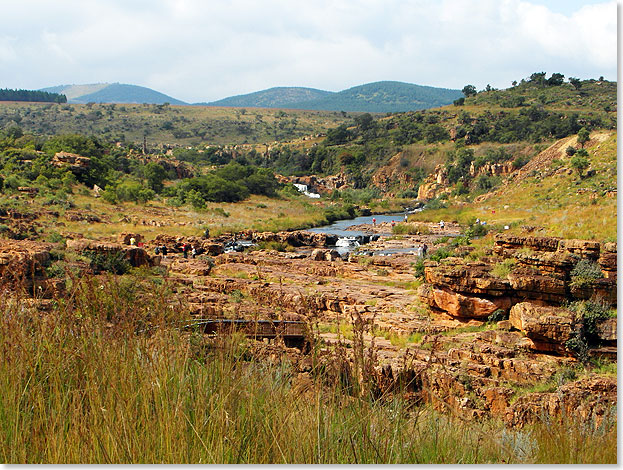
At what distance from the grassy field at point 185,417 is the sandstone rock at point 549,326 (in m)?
6.44

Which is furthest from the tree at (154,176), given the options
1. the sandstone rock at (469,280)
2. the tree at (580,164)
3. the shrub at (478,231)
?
the sandstone rock at (469,280)

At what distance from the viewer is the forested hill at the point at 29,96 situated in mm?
112338

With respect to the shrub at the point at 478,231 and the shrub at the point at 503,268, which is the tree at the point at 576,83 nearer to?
the shrub at the point at 478,231

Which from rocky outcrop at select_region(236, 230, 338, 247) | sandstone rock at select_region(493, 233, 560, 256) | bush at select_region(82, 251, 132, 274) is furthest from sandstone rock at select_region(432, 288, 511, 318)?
rocky outcrop at select_region(236, 230, 338, 247)

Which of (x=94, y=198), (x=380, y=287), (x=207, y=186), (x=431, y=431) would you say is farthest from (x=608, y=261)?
(x=207, y=186)

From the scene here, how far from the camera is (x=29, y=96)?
12038 cm

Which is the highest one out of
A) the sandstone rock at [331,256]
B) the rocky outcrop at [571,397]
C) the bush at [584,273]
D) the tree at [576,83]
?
the tree at [576,83]

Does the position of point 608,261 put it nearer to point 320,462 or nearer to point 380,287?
point 380,287

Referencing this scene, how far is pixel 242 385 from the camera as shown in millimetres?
2895

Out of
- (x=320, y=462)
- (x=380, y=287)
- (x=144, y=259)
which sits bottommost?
(x=380, y=287)

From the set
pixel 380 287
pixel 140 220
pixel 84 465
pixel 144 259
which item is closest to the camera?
pixel 84 465

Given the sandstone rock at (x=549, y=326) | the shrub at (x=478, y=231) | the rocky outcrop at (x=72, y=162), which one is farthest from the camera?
the rocky outcrop at (x=72, y=162)

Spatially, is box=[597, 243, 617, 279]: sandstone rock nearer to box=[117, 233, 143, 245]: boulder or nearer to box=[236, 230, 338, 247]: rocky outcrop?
box=[117, 233, 143, 245]: boulder

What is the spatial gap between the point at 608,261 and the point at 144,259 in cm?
1115
